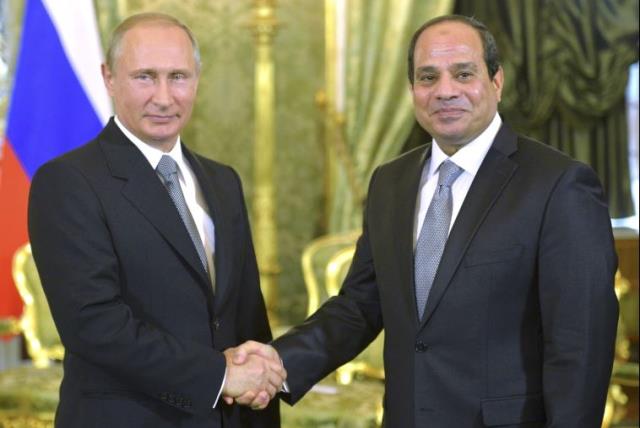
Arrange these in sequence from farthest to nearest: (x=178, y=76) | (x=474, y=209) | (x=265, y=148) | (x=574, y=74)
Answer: (x=265, y=148) < (x=574, y=74) < (x=178, y=76) < (x=474, y=209)

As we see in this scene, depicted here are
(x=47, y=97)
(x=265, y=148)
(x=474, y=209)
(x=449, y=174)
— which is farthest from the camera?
(x=265, y=148)

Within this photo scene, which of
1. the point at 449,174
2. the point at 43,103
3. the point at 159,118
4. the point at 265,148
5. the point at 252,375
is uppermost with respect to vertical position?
the point at 159,118

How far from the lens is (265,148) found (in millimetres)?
6043

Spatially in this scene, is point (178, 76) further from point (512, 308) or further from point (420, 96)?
point (512, 308)

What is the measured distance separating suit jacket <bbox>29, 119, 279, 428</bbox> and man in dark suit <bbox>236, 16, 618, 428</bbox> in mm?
176

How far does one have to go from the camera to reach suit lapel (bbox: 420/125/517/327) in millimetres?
2447

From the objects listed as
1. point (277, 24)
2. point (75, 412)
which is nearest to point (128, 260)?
point (75, 412)

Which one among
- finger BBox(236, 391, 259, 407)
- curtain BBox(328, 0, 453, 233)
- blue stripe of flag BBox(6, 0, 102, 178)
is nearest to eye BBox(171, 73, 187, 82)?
finger BBox(236, 391, 259, 407)

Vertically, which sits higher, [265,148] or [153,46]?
[153,46]

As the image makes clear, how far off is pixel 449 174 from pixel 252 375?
70 cm

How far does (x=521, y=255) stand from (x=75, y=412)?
3.60 feet

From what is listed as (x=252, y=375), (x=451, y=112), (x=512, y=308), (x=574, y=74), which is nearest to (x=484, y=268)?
(x=512, y=308)

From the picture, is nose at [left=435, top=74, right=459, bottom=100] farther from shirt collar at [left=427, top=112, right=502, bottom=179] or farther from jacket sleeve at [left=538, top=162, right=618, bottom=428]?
jacket sleeve at [left=538, top=162, right=618, bottom=428]

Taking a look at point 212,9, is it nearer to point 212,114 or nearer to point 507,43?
point 212,114
